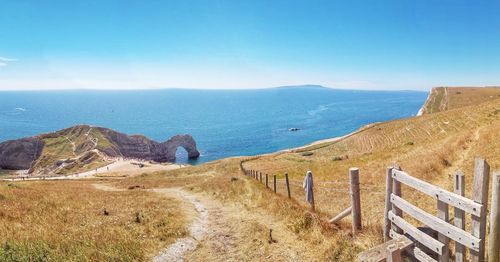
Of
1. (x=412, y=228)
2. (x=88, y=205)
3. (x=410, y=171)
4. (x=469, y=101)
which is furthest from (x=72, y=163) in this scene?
(x=469, y=101)

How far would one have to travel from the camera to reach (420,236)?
746 cm

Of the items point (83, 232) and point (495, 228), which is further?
point (83, 232)

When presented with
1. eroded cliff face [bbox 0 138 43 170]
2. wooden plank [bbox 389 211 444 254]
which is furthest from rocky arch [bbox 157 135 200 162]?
wooden plank [bbox 389 211 444 254]

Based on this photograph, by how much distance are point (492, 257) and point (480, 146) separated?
2197 cm

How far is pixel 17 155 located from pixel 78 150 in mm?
23708

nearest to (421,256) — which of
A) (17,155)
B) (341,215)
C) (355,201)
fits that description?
(355,201)

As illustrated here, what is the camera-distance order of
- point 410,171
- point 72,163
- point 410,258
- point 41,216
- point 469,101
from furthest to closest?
point 469,101 < point 72,163 < point 410,171 < point 41,216 < point 410,258

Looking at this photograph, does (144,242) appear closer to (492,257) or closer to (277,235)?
(277,235)

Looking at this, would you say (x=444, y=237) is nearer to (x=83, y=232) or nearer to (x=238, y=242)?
(x=238, y=242)

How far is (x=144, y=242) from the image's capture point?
1157 centimetres

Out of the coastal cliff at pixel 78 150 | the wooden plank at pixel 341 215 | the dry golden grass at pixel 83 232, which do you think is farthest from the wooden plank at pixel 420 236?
the coastal cliff at pixel 78 150

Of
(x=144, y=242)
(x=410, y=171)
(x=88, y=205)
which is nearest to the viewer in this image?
(x=144, y=242)

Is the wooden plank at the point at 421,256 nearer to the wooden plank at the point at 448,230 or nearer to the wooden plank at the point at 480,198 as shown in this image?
the wooden plank at the point at 448,230

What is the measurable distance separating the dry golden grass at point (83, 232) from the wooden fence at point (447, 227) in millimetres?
A: 7234
